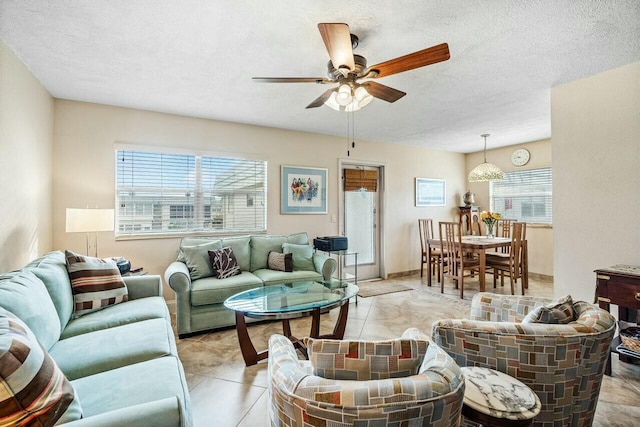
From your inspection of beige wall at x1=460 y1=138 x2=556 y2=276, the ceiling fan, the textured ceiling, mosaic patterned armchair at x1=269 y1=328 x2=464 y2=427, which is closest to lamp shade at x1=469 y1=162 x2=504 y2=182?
beige wall at x1=460 y1=138 x2=556 y2=276

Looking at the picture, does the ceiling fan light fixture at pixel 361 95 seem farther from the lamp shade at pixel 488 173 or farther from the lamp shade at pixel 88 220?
the lamp shade at pixel 488 173

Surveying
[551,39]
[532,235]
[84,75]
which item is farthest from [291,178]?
[532,235]

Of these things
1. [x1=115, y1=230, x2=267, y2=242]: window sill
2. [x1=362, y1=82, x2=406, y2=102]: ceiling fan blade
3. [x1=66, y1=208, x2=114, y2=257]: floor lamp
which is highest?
[x1=362, y1=82, x2=406, y2=102]: ceiling fan blade

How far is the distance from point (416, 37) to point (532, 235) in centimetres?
495

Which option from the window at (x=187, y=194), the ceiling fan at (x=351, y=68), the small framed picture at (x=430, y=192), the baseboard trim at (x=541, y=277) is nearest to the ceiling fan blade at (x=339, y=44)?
the ceiling fan at (x=351, y=68)

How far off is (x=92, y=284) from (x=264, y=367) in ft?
4.88

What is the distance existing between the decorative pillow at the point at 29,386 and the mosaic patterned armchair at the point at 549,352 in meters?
1.52

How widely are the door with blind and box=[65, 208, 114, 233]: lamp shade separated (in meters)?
3.28

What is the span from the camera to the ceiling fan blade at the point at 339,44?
61.3 inches

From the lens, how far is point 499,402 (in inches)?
45.3

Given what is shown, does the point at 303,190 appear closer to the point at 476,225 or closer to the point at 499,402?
the point at 476,225

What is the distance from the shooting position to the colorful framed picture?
4.47 metres

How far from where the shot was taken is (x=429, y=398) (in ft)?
2.59

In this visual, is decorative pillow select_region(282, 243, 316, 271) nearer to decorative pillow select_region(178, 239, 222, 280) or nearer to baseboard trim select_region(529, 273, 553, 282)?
decorative pillow select_region(178, 239, 222, 280)
